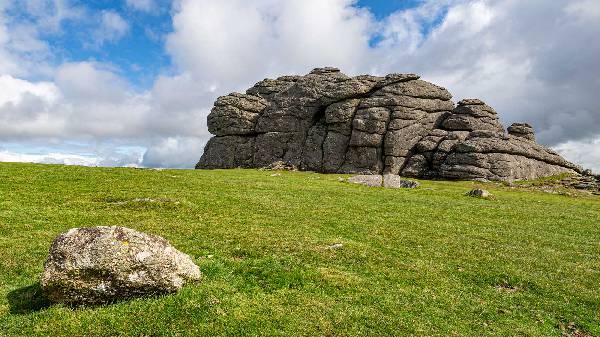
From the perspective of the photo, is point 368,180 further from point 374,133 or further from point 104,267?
point 104,267

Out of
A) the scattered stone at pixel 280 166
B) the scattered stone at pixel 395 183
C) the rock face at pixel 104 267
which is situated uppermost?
the scattered stone at pixel 280 166

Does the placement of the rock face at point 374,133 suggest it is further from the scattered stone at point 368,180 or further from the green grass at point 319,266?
the green grass at point 319,266

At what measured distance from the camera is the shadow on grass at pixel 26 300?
1658 cm

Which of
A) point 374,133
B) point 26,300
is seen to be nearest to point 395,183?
point 374,133

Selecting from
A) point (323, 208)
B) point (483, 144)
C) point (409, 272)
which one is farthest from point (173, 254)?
point (483, 144)

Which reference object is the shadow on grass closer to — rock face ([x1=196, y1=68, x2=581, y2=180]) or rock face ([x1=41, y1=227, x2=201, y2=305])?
rock face ([x1=41, y1=227, x2=201, y2=305])

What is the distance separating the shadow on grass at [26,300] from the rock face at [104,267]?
706 mm

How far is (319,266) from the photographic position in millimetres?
22703

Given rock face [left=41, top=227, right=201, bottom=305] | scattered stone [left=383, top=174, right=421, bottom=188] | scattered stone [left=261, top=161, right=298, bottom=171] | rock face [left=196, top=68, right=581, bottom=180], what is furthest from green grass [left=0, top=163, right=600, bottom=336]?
scattered stone [left=261, top=161, right=298, bottom=171]

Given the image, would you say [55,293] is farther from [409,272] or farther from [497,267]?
[497,267]

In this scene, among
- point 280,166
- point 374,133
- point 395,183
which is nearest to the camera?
point 395,183

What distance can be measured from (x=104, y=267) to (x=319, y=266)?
35.4 feet

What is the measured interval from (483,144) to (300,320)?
9614 centimetres

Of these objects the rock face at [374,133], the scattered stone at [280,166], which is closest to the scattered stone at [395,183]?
the rock face at [374,133]
